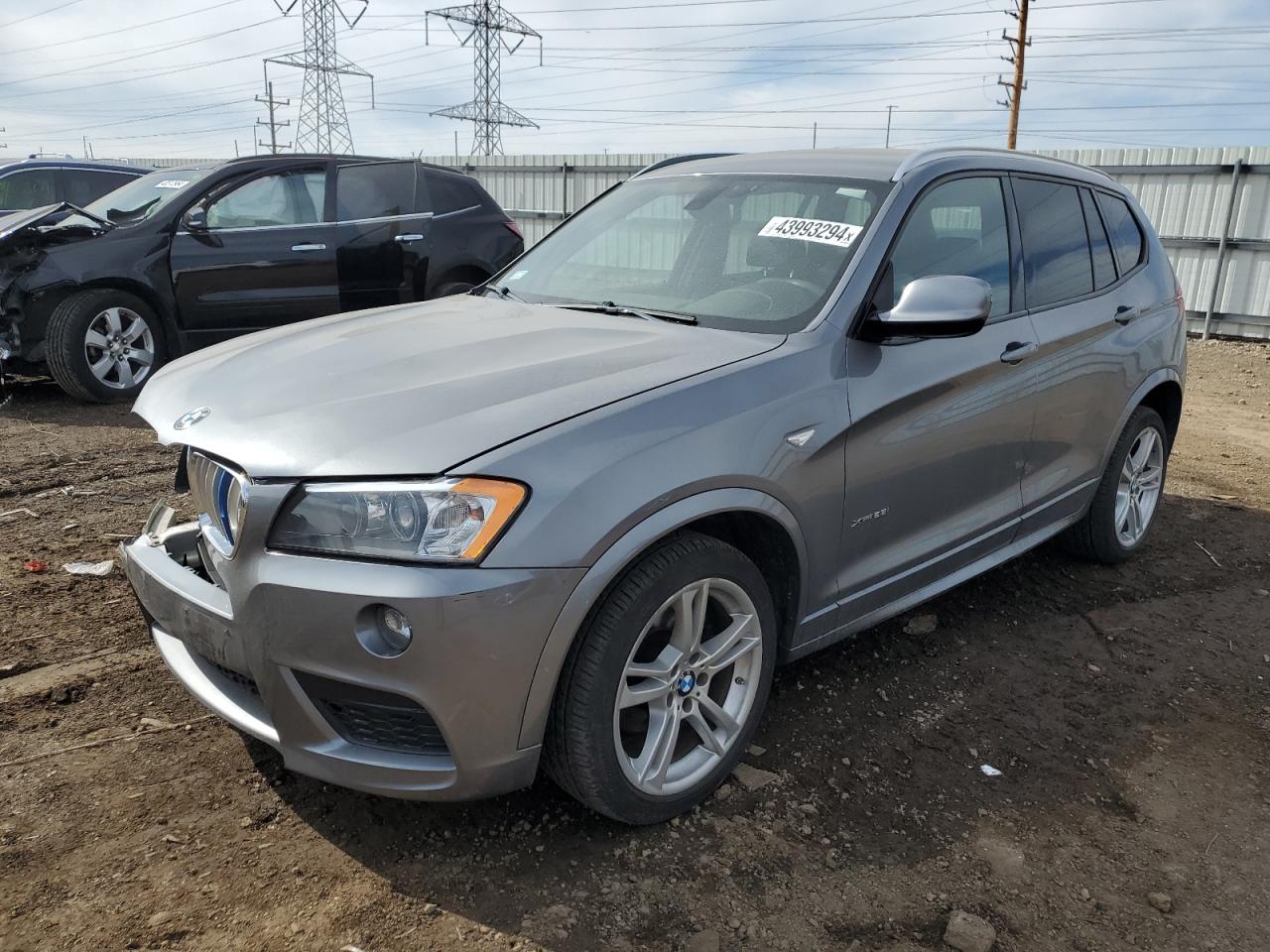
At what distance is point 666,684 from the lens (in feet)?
8.25

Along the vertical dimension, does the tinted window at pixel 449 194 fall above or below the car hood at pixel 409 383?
above

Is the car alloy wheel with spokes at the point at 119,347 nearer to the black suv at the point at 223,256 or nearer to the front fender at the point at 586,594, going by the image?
the black suv at the point at 223,256

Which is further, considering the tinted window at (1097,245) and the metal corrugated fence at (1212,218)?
the metal corrugated fence at (1212,218)

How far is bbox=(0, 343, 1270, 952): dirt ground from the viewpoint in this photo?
2289mm

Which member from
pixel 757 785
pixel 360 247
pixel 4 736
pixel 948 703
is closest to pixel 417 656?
pixel 757 785

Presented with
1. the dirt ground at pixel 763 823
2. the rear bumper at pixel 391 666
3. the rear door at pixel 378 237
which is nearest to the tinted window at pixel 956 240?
the dirt ground at pixel 763 823

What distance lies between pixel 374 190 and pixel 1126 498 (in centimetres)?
616

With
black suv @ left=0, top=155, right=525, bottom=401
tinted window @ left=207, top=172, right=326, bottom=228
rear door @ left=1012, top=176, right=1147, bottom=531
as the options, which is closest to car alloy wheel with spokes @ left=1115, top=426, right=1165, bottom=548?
rear door @ left=1012, top=176, right=1147, bottom=531

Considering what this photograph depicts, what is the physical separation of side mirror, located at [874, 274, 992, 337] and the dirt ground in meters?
1.26

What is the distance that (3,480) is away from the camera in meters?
5.26

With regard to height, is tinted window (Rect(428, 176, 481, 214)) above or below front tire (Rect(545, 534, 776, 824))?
above

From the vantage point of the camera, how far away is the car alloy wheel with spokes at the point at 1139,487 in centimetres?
457

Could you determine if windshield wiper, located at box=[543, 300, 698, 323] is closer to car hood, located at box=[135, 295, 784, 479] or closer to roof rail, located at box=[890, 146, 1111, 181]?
car hood, located at box=[135, 295, 784, 479]

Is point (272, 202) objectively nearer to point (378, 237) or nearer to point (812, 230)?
point (378, 237)
